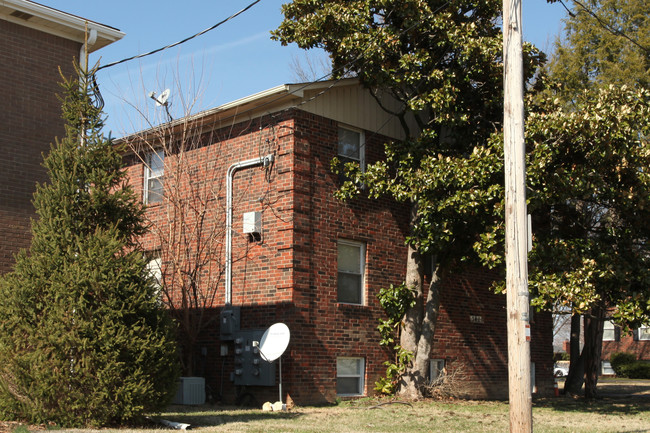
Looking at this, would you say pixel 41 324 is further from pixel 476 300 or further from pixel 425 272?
pixel 476 300

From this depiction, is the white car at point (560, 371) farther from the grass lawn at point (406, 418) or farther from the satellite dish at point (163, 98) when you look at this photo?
the satellite dish at point (163, 98)

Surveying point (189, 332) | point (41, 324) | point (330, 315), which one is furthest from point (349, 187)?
point (41, 324)

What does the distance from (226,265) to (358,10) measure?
6.43 meters

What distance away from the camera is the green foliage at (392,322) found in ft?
55.5

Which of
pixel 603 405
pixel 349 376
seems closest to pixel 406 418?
pixel 349 376

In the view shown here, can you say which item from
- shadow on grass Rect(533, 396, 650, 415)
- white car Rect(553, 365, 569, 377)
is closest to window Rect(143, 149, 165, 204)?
shadow on grass Rect(533, 396, 650, 415)

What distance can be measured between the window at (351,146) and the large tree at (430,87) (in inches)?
40.9

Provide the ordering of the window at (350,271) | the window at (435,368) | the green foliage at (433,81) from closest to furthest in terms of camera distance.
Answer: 1. the green foliage at (433,81)
2. the window at (350,271)
3. the window at (435,368)

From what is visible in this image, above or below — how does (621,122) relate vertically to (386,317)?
above

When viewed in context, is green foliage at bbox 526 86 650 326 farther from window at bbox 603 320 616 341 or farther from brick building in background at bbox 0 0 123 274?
window at bbox 603 320 616 341

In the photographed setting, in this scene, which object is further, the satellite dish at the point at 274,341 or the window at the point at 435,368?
the window at the point at 435,368

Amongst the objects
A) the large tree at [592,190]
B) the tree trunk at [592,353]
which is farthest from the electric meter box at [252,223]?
the tree trunk at [592,353]

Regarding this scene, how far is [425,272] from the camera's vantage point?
18.9 metres

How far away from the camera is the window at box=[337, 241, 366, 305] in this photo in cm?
1706
